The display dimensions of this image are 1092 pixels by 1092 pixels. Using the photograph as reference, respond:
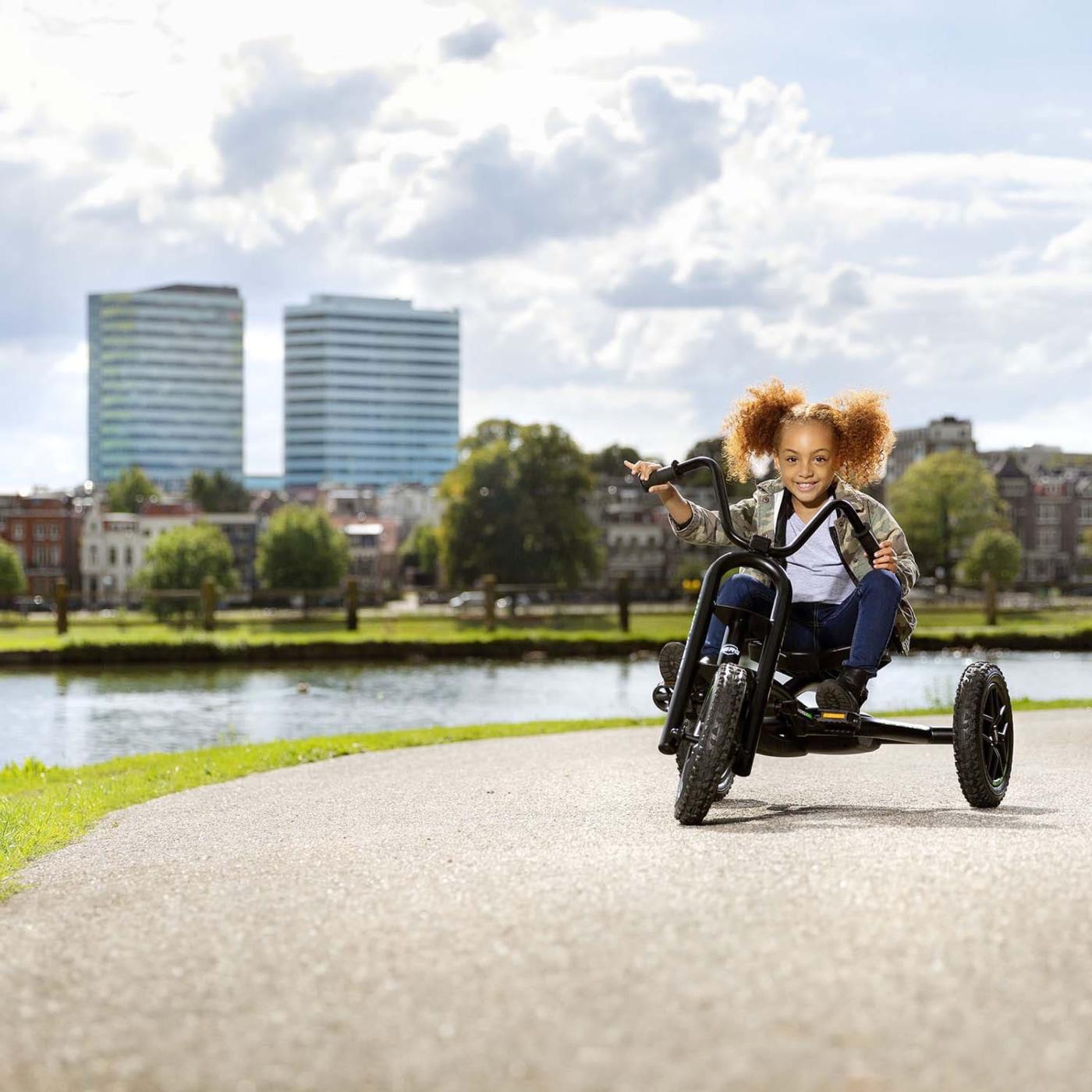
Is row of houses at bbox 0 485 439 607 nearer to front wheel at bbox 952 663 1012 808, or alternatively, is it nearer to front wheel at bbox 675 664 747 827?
front wheel at bbox 952 663 1012 808

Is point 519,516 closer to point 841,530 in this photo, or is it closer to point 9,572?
point 9,572

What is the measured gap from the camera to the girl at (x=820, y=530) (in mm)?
6188

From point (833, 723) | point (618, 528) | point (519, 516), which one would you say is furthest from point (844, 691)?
point (618, 528)

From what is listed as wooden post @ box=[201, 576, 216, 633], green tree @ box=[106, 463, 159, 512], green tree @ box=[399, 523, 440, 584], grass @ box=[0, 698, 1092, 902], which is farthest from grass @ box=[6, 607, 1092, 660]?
green tree @ box=[106, 463, 159, 512]

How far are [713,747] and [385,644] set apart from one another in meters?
30.8

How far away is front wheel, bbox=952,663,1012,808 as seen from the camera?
6.23m

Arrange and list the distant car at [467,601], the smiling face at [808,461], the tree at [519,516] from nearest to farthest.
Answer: the smiling face at [808,461]
the tree at [519,516]
the distant car at [467,601]

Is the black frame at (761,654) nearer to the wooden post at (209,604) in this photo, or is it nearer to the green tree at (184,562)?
the wooden post at (209,604)

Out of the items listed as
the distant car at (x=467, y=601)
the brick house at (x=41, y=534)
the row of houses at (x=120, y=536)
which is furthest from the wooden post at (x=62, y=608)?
the brick house at (x=41, y=534)

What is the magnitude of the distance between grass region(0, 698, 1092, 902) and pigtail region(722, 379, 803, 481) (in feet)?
11.3

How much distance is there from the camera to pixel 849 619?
249 inches

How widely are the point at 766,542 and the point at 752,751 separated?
87 cm

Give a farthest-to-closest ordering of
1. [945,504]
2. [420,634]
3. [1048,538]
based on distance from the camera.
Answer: [1048,538], [945,504], [420,634]

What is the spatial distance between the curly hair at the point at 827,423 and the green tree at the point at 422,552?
399 feet
